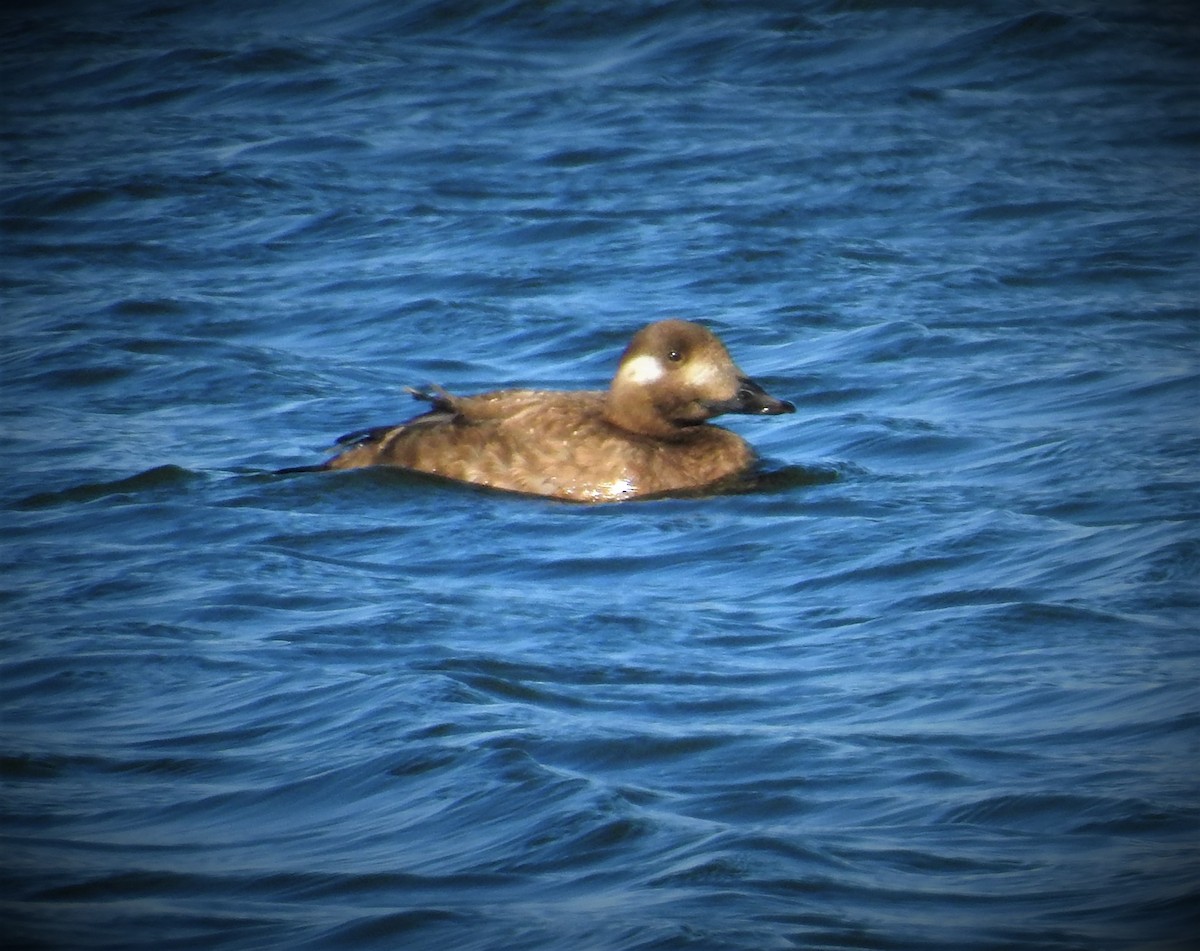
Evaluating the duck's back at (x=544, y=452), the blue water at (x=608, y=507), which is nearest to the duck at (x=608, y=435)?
the duck's back at (x=544, y=452)

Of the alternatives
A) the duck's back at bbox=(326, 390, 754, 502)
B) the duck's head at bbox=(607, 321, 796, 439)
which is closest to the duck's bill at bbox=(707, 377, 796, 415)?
the duck's head at bbox=(607, 321, 796, 439)

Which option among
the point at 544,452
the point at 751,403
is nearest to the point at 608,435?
the point at 544,452

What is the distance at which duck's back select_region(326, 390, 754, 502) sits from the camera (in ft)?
28.4

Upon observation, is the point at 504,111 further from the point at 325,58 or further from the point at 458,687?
the point at 458,687

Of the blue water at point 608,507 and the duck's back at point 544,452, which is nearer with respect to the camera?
the blue water at point 608,507

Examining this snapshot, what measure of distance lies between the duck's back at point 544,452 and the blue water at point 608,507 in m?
0.14

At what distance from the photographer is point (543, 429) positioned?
8.70 meters

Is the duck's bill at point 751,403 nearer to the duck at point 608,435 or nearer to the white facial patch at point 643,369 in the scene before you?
the duck at point 608,435

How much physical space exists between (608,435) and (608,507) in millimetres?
340

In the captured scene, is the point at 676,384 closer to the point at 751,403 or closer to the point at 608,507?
the point at 751,403

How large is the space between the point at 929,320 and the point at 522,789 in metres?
6.05

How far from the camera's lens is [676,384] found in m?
8.79

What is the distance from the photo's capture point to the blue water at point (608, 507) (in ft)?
16.9

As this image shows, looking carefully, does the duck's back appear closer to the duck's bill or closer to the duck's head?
the duck's head
